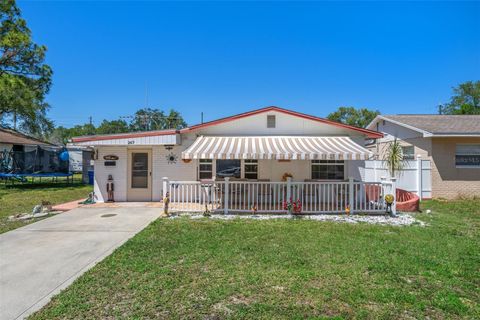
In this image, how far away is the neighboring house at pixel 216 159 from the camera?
13.5m

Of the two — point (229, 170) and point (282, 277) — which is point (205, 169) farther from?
point (282, 277)

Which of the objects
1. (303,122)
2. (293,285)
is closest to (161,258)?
(293,285)

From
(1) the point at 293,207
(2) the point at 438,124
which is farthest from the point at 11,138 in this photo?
(2) the point at 438,124

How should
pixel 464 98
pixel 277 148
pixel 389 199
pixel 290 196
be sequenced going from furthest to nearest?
1. pixel 464 98
2. pixel 277 148
3. pixel 290 196
4. pixel 389 199

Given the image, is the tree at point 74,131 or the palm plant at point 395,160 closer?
the palm plant at point 395,160

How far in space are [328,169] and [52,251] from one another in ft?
40.4

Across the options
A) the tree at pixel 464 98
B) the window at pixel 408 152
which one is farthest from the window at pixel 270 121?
the tree at pixel 464 98

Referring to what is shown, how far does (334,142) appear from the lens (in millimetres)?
12586

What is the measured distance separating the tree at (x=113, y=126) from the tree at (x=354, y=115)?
56627 millimetres

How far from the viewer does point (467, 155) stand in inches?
614

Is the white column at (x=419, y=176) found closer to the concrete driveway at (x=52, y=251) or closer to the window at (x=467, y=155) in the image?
the window at (x=467, y=155)

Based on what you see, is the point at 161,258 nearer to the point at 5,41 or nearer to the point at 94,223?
the point at 94,223

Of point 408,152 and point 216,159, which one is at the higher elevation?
point 408,152

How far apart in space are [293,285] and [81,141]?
13294 mm
